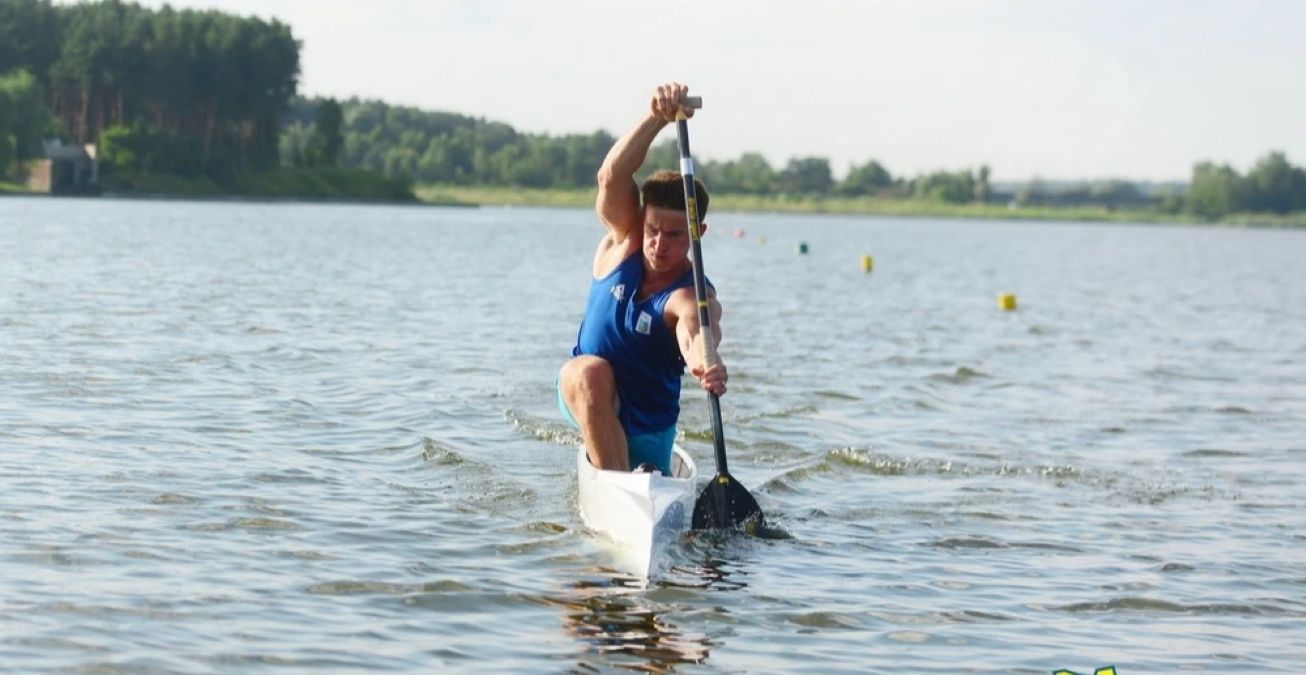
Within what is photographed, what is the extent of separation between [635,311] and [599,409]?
23.2 inches

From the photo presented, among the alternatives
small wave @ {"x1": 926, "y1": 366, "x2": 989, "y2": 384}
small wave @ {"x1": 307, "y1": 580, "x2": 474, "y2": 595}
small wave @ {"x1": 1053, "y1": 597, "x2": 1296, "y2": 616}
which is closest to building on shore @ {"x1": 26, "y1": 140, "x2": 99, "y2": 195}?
small wave @ {"x1": 926, "y1": 366, "x2": 989, "y2": 384}

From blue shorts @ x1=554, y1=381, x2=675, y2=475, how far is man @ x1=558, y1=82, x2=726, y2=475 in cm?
4

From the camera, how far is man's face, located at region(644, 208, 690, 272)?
32.6 ft

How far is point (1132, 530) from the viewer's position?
37.9ft

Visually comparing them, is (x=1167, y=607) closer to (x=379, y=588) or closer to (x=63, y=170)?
(x=379, y=588)

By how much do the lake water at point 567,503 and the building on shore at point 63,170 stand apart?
93.4 metres

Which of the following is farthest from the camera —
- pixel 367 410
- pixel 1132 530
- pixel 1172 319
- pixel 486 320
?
pixel 1172 319

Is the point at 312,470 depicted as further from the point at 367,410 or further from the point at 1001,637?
the point at 1001,637

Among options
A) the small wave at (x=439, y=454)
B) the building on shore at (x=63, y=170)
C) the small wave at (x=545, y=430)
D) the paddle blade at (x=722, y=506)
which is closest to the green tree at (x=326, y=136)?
the building on shore at (x=63, y=170)

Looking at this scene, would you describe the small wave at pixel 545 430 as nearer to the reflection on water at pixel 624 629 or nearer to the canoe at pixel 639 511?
the canoe at pixel 639 511

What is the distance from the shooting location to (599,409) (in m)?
9.85

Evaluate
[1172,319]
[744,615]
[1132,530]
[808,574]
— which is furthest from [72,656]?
[1172,319]

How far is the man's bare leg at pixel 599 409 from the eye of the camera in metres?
9.84

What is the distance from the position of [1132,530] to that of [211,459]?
20.0ft
